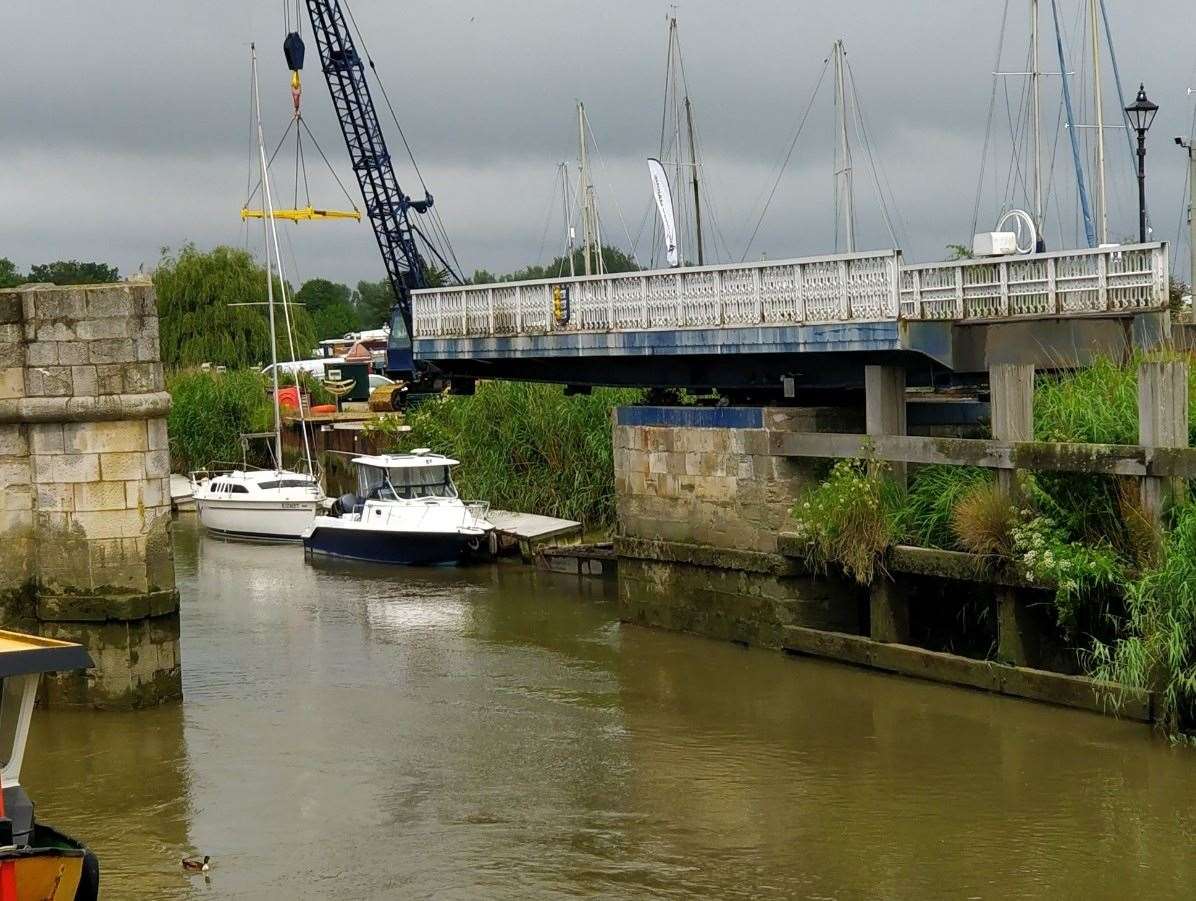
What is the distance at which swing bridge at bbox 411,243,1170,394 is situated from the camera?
768 inches

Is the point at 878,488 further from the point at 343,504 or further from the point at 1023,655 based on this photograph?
the point at 343,504

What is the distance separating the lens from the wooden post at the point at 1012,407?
18.8m

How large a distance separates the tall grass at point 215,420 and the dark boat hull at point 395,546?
16617 millimetres

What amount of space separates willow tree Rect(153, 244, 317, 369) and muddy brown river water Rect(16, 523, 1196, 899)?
45465mm

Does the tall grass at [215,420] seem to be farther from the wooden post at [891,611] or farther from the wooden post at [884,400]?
the wooden post at [891,611]

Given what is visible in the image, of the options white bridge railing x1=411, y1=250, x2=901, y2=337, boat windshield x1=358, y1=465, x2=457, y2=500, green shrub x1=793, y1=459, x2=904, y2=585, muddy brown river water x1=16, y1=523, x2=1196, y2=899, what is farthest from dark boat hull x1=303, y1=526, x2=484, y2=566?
green shrub x1=793, y1=459, x2=904, y2=585

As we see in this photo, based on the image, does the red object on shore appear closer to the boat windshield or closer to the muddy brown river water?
the boat windshield

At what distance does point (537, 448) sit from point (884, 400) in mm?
15309

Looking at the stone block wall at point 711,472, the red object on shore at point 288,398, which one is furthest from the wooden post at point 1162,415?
the red object on shore at point 288,398

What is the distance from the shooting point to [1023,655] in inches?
746

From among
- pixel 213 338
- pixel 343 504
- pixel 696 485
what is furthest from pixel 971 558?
pixel 213 338

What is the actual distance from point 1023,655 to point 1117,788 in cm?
336

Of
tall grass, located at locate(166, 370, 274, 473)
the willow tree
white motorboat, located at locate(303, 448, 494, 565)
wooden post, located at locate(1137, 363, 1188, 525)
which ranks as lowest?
white motorboat, located at locate(303, 448, 494, 565)

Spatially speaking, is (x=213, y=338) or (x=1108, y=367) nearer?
(x=1108, y=367)
